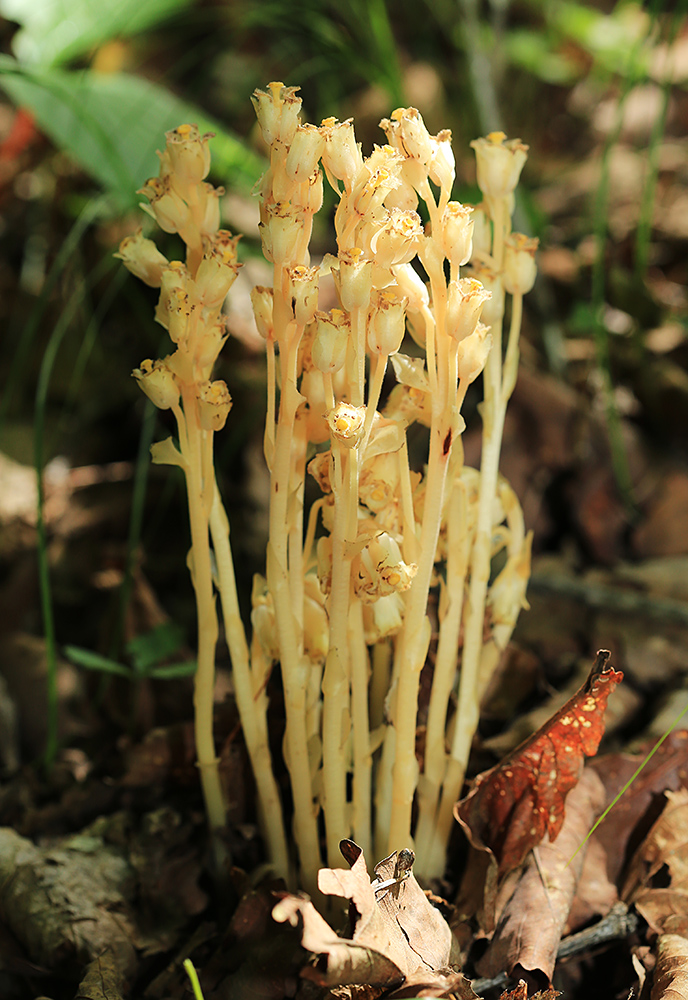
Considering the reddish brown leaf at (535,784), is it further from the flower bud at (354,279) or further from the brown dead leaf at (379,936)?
the flower bud at (354,279)

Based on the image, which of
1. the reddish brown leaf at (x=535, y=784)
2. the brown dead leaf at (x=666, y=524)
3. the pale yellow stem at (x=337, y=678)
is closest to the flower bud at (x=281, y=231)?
the pale yellow stem at (x=337, y=678)

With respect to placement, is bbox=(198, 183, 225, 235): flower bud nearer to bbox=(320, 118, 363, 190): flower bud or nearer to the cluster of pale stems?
the cluster of pale stems

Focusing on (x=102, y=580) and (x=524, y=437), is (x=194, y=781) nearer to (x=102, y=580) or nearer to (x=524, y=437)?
(x=102, y=580)

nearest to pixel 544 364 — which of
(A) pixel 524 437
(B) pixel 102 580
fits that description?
(A) pixel 524 437

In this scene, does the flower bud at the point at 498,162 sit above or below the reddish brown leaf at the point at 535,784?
above

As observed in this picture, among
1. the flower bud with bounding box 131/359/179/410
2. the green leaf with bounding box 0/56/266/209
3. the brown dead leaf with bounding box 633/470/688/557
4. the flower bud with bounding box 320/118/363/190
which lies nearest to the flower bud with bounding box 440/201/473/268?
the flower bud with bounding box 320/118/363/190

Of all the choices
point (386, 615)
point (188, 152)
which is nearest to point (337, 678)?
point (386, 615)
